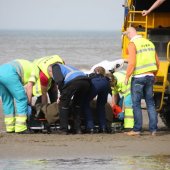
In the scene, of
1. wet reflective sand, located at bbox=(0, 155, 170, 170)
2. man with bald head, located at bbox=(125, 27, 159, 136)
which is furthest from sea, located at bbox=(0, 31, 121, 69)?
wet reflective sand, located at bbox=(0, 155, 170, 170)

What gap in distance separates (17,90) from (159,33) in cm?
274

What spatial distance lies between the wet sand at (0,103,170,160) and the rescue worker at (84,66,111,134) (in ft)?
0.91

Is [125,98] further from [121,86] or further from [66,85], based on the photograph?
[66,85]

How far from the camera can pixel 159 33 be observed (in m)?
14.5

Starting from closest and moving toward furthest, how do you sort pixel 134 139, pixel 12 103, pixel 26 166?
pixel 26 166, pixel 134 139, pixel 12 103

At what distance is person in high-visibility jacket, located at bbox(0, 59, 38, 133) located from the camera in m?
13.4

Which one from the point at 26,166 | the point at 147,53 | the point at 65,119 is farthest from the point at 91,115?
the point at 26,166

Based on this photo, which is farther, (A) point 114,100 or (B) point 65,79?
(A) point 114,100

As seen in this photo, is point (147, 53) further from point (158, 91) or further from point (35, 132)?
point (35, 132)

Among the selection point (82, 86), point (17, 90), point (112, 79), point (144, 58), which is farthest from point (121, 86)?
point (17, 90)

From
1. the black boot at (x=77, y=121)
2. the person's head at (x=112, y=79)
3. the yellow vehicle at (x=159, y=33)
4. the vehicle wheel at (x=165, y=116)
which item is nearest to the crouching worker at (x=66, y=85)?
the black boot at (x=77, y=121)

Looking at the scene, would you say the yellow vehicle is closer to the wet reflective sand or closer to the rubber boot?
the rubber boot

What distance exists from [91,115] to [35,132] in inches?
38.2

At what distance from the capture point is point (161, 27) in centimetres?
1451
